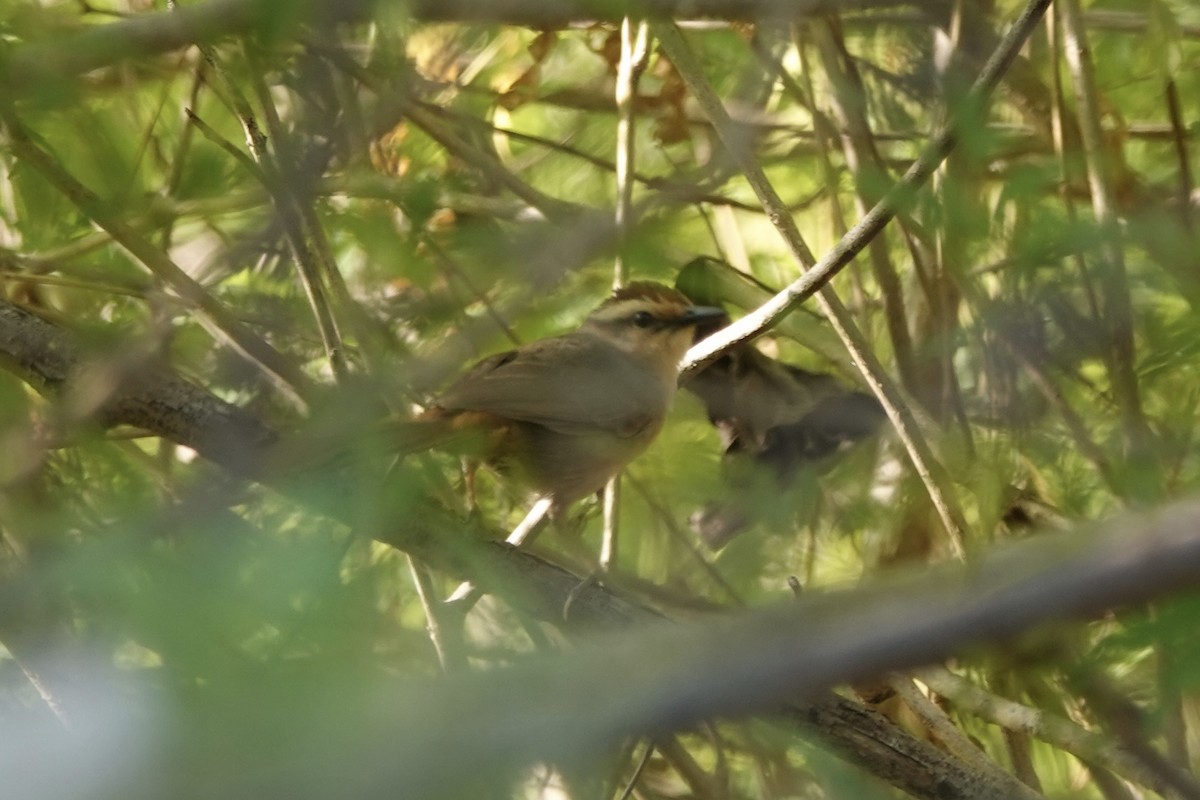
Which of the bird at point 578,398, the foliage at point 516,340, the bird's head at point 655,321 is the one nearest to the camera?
the foliage at point 516,340

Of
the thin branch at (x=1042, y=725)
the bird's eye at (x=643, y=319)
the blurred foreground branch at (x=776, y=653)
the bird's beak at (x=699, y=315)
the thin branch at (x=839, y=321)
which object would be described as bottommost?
the blurred foreground branch at (x=776, y=653)

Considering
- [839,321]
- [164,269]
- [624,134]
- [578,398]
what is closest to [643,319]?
[578,398]

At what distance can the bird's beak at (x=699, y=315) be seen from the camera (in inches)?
165

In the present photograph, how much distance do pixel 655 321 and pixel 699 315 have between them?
0.14 m

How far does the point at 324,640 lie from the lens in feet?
4.69

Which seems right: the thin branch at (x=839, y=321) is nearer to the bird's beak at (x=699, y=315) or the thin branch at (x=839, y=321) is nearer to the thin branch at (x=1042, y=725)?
the thin branch at (x=1042, y=725)

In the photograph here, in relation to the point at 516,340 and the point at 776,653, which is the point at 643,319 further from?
the point at 776,653

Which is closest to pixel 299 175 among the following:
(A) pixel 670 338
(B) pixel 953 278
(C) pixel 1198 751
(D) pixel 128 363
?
(D) pixel 128 363

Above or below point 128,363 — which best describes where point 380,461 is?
below

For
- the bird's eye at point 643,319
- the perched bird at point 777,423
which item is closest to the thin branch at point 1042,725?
the perched bird at point 777,423

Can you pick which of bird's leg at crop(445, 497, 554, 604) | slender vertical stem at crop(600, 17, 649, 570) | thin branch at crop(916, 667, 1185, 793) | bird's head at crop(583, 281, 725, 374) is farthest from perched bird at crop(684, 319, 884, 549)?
thin branch at crop(916, 667, 1185, 793)

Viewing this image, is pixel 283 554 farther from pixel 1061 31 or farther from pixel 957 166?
pixel 1061 31

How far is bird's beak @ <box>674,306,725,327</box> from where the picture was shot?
13.8 feet

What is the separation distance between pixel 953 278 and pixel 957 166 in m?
0.36
